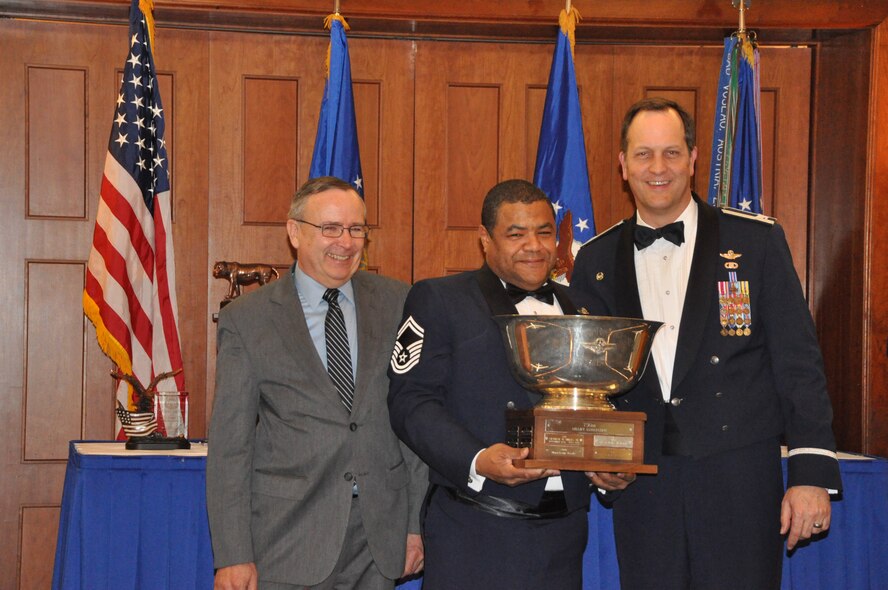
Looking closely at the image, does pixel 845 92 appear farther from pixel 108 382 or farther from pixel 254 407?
pixel 108 382

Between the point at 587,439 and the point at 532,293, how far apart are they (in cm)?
51

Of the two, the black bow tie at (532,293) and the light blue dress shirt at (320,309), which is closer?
the black bow tie at (532,293)

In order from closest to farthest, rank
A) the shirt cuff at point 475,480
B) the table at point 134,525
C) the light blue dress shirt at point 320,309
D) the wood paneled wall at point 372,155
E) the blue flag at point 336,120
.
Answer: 1. the shirt cuff at point 475,480
2. the light blue dress shirt at point 320,309
3. the table at point 134,525
4. the blue flag at point 336,120
5. the wood paneled wall at point 372,155

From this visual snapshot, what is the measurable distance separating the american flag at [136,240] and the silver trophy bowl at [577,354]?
2926 millimetres

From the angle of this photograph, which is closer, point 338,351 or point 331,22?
point 338,351

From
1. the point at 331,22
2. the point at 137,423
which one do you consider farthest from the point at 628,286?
the point at 331,22

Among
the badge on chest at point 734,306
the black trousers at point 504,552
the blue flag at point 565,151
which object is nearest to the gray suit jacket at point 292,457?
the black trousers at point 504,552

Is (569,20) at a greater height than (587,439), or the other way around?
(569,20)

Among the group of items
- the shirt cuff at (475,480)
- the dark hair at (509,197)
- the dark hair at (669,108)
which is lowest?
the shirt cuff at (475,480)

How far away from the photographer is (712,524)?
8.29ft

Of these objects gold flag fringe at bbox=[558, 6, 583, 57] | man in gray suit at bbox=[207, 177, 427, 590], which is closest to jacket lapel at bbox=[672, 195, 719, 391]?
man in gray suit at bbox=[207, 177, 427, 590]

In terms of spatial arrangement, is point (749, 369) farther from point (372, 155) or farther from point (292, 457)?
point (372, 155)

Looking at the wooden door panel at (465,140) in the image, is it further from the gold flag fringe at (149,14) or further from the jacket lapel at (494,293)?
the jacket lapel at (494,293)

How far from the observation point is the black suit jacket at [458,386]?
8.04ft
